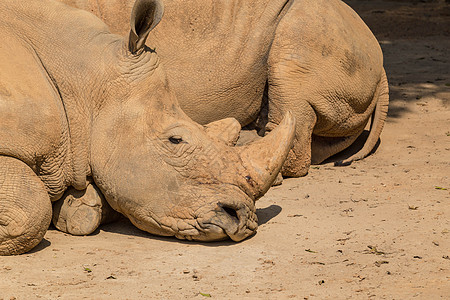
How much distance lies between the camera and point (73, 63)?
222 inches

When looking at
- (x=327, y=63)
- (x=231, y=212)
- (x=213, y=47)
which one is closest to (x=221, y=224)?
(x=231, y=212)

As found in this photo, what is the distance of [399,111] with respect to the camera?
29.5 feet

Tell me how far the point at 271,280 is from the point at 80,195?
1603 millimetres

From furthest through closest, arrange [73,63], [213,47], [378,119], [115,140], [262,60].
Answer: [378,119] → [262,60] → [213,47] → [73,63] → [115,140]

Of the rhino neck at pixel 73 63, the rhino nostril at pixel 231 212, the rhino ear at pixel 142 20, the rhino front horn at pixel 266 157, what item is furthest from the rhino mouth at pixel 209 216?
the rhino ear at pixel 142 20

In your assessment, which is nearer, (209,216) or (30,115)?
(30,115)

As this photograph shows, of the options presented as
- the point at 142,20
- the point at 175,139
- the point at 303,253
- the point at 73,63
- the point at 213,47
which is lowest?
the point at 303,253

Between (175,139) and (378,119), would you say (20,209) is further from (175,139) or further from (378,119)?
(378,119)

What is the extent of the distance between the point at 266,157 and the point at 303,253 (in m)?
0.69

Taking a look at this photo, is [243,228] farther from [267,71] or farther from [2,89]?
[267,71]

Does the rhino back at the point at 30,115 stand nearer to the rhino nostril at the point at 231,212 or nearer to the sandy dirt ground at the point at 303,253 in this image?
the sandy dirt ground at the point at 303,253

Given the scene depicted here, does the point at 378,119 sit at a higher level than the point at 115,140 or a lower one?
lower

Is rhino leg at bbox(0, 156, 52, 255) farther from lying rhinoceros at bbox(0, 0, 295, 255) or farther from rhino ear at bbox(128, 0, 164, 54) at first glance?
rhino ear at bbox(128, 0, 164, 54)

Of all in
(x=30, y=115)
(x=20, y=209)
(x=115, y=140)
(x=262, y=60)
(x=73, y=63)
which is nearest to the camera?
(x=20, y=209)
